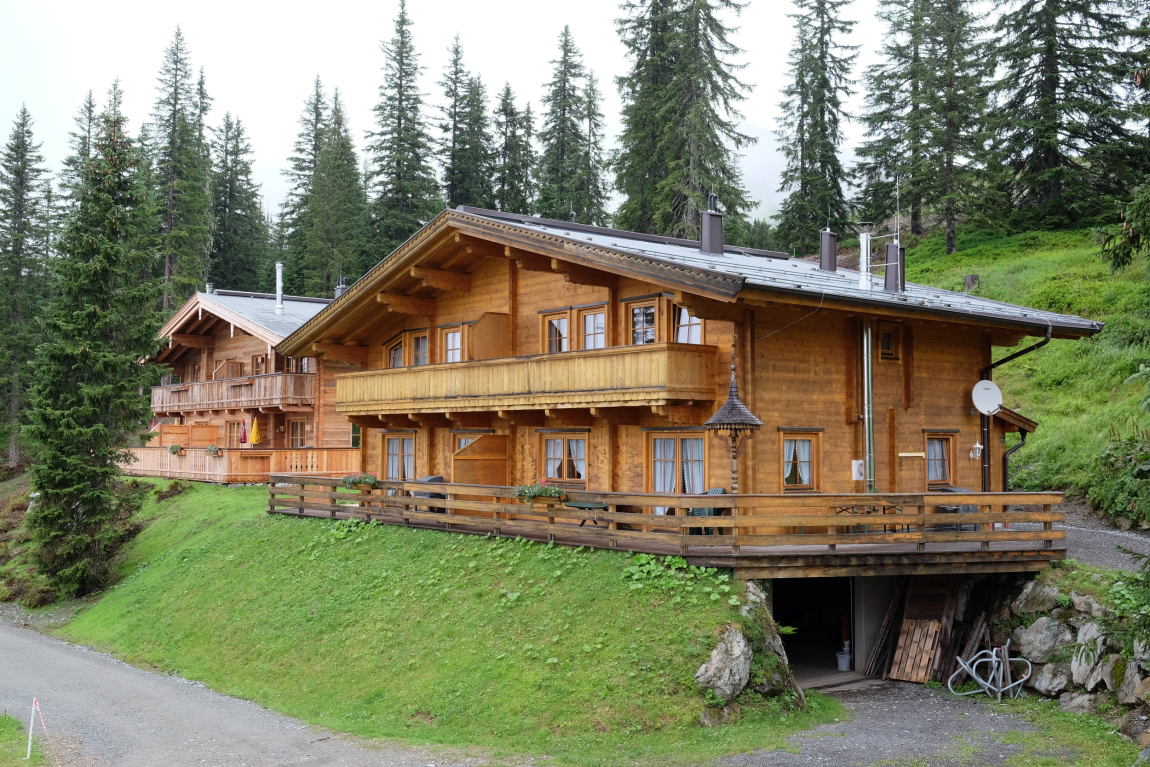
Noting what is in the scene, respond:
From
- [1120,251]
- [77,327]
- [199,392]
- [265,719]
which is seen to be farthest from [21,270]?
[1120,251]

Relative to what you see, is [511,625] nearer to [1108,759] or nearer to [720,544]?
[720,544]

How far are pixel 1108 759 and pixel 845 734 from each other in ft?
10.3

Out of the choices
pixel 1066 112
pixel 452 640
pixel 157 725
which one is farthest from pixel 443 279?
pixel 1066 112

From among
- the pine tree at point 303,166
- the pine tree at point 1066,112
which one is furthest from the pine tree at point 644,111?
the pine tree at point 303,166

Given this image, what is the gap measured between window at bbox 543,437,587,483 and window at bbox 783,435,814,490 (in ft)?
15.5

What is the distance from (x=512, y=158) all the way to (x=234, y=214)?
21.6 m

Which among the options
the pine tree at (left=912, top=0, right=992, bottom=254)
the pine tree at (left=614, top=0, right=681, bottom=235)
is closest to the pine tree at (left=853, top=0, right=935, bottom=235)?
the pine tree at (left=912, top=0, right=992, bottom=254)

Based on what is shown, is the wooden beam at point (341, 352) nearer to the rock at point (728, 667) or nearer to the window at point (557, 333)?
the window at point (557, 333)

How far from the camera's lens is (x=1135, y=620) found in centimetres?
1104

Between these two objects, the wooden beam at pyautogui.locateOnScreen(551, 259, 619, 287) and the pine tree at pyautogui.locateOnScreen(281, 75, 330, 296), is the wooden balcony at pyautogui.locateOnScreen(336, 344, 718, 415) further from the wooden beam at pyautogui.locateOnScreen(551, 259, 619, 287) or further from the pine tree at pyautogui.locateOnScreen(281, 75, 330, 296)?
the pine tree at pyautogui.locateOnScreen(281, 75, 330, 296)

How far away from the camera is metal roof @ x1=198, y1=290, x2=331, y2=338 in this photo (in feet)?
120

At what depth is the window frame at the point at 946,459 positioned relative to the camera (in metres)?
20.3

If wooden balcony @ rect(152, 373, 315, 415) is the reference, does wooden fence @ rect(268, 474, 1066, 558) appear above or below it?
below

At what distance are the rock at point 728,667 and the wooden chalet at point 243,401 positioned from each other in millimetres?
21289
